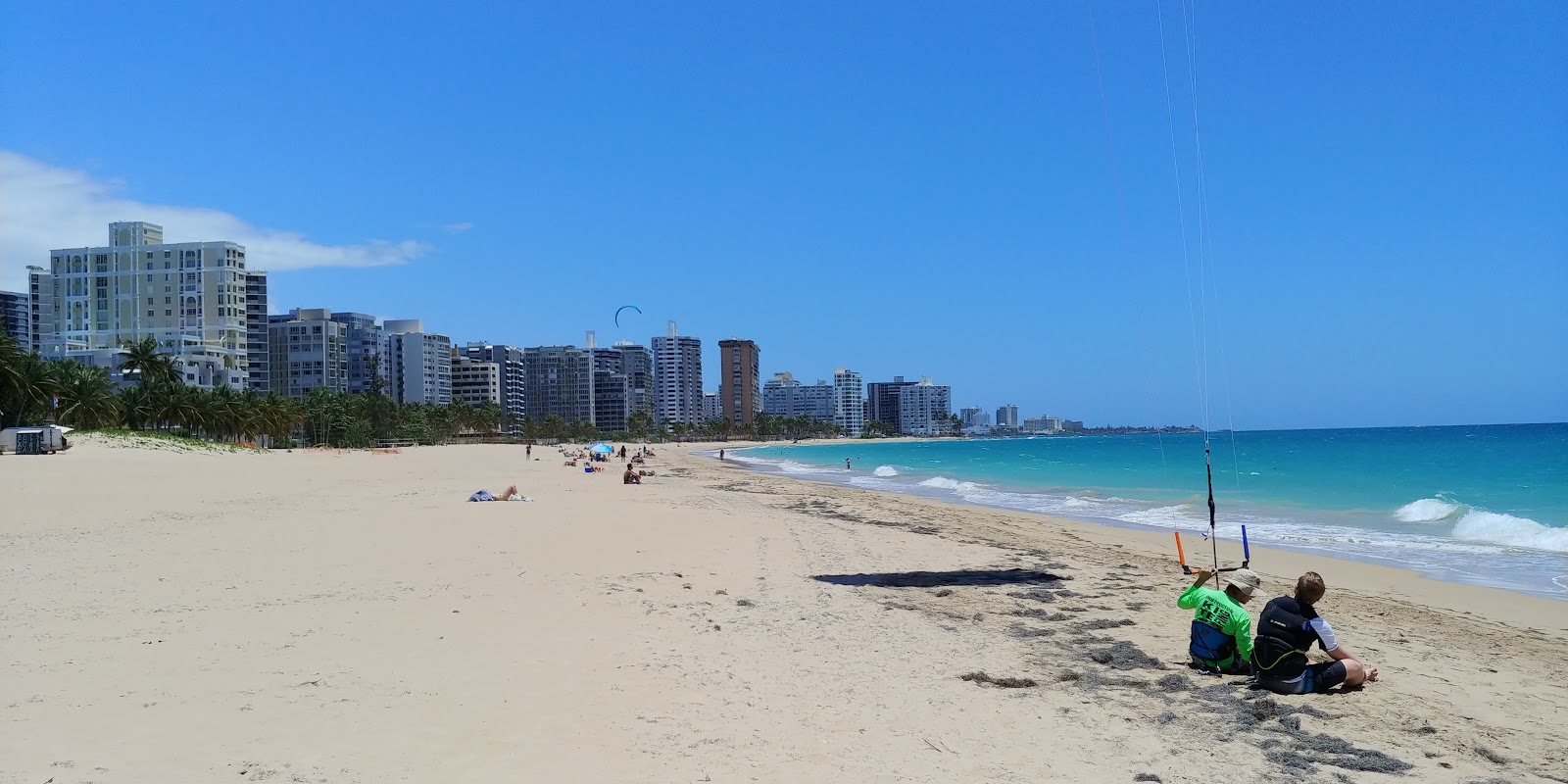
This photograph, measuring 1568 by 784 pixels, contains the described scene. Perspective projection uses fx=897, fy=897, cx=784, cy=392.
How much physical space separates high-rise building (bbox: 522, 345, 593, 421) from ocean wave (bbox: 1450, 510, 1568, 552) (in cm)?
17935

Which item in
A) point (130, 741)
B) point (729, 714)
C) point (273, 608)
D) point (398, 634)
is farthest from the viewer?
point (273, 608)

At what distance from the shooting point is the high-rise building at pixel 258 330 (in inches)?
4877

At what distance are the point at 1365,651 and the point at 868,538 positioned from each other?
922 cm

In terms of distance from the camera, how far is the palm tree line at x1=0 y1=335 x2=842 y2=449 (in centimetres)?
4653

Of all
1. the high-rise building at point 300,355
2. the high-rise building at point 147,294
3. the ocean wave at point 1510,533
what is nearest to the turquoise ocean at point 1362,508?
the ocean wave at point 1510,533

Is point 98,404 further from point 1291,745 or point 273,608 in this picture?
point 1291,745

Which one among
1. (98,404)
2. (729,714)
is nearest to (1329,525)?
(729,714)

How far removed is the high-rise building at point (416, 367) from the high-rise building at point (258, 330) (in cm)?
2796

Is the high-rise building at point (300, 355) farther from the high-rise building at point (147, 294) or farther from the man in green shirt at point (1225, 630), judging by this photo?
the man in green shirt at point (1225, 630)

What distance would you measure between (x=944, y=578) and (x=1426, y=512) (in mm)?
18955

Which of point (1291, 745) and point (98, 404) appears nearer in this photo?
point (1291, 745)

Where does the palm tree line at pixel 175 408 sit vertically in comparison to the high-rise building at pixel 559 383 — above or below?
below

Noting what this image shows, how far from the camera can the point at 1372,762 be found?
5000 millimetres

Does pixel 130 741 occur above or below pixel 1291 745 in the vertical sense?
above
